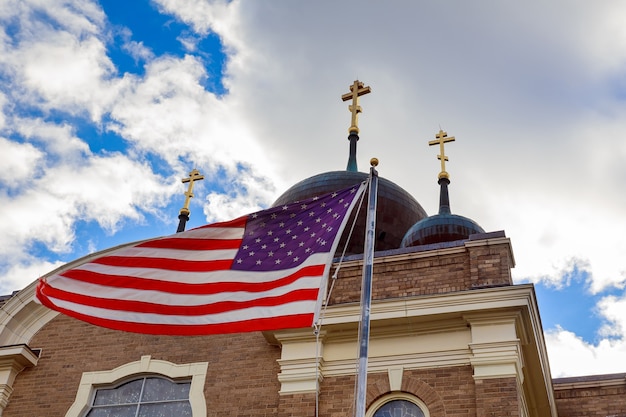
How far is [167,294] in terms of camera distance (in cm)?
1017

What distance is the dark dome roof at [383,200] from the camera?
68.9ft

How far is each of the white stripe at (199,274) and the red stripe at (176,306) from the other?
0.33m

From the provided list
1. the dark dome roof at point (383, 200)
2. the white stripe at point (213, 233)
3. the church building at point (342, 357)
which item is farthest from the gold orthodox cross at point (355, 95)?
the white stripe at point (213, 233)

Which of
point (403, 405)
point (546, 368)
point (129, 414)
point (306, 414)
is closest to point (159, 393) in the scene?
point (129, 414)

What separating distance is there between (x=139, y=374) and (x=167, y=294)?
4330 mm

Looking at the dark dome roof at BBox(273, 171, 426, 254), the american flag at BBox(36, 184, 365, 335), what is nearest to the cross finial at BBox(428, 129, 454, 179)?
the dark dome roof at BBox(273, 171, 426, 254)

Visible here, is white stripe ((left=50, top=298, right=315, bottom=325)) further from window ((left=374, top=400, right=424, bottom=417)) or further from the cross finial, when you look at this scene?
the cross finial

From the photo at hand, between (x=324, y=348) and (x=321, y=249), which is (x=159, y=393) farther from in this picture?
(x=321, y=249)

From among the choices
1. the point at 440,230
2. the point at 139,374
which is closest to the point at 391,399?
the point at 139,374

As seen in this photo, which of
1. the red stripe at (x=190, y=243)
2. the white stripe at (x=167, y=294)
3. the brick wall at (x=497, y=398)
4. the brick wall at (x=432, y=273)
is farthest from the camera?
the brick wall at (x=432, y=273)

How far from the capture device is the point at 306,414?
12.2m

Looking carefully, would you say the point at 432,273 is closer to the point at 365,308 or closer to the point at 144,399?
the point at 365,308

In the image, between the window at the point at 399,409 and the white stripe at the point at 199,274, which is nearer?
the white stripe at the point at 199,274

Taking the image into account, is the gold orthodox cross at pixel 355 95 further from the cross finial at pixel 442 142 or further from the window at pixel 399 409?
the window at pixel 399 409
